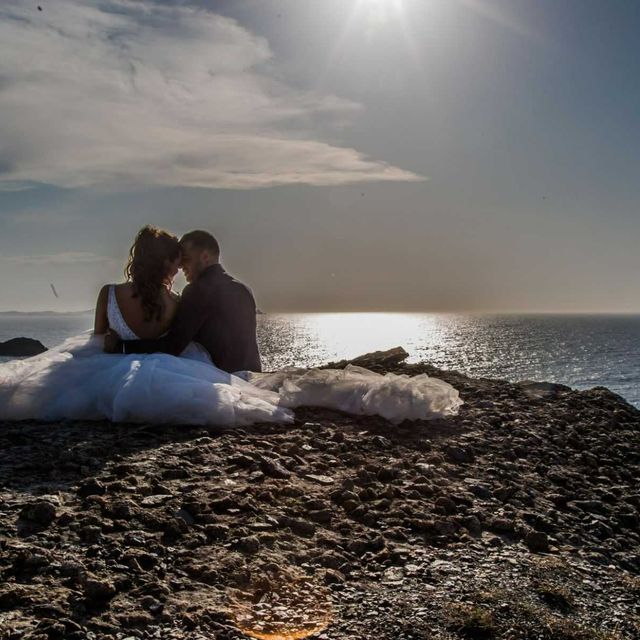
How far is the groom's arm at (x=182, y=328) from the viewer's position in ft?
35.0

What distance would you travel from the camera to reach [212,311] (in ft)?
38.3

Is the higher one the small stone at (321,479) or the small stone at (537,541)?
the small stone at (321,479)

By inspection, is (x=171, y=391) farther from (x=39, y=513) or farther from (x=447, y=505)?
(x=447, y=505)

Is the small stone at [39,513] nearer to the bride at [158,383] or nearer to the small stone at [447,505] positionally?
the bride at [158,383]

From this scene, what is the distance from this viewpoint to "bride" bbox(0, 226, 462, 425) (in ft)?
29.8

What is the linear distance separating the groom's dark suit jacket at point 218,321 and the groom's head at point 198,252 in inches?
5.0

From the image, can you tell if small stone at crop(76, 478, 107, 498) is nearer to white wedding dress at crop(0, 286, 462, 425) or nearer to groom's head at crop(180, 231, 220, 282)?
white wedding dress at crop(0, 286, 462, 425)

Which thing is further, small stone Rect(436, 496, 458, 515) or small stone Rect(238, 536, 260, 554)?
small stone Rect(436, 496, 458, 515)

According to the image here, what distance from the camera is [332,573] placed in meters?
5.35

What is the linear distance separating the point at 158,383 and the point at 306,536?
3.94 meters

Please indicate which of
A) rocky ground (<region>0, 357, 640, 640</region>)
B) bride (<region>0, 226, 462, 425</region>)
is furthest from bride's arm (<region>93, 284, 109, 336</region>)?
rocky ground (<region>0, 357, 640, 640</region>)

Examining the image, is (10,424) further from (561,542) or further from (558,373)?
(558,373)

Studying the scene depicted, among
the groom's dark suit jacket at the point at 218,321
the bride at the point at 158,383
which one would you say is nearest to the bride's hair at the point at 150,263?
the bride at the point at 158,383

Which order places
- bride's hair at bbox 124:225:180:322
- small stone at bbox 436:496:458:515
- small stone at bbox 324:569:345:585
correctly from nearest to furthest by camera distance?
1. small stone at bbox 324:569:345:585
2. small stone at bbox 436:496:458:515
3. bride's hair at bbox 124:225:180:322
